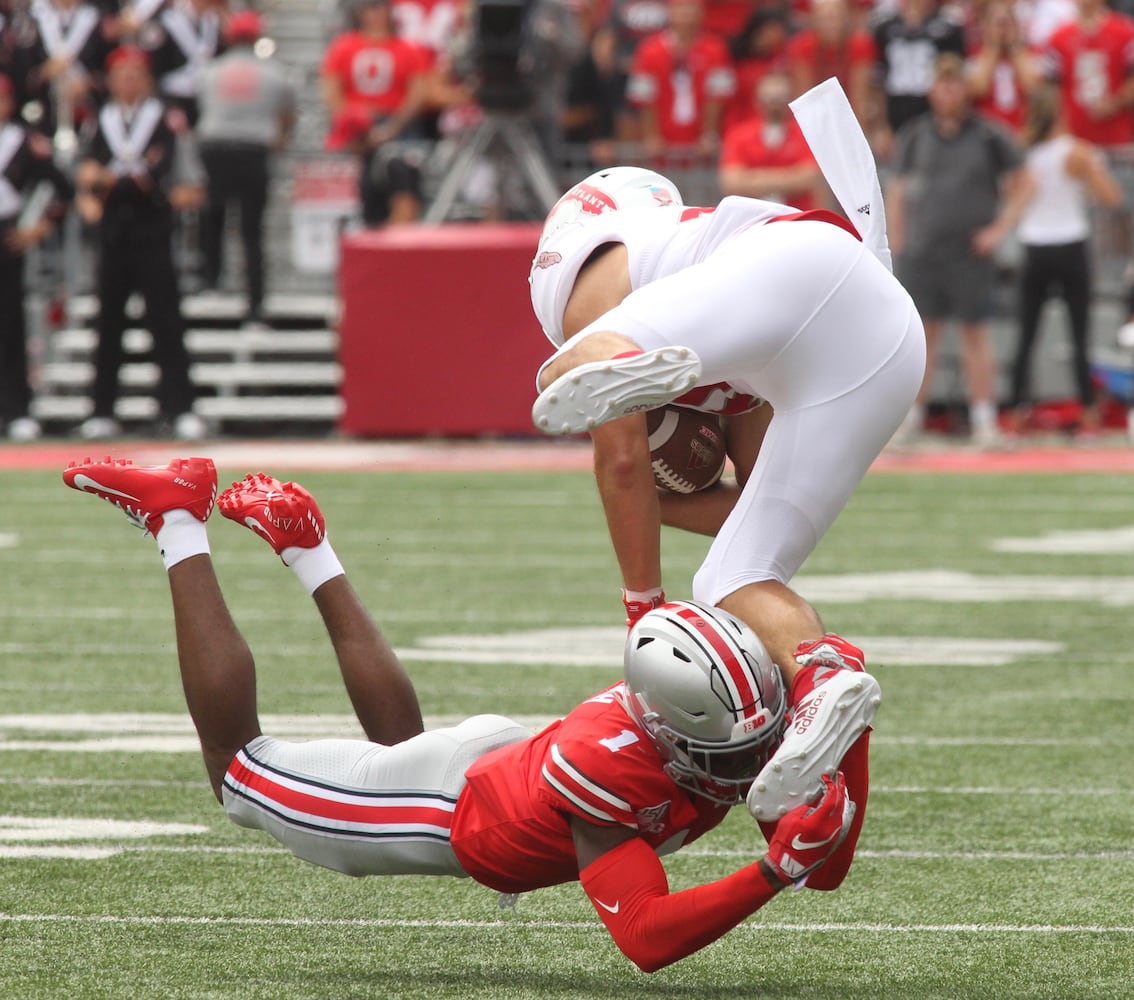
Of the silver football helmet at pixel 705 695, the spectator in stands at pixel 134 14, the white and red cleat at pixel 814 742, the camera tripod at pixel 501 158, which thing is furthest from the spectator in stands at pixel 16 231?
the white and red cleat at pixel 814 742

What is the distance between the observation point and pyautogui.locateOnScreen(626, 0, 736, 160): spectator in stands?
1311 centimetres

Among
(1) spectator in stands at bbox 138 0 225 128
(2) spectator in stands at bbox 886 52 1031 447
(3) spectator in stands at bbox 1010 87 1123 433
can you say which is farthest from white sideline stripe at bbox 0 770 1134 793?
(1) spectator in stands at bbox 138 0 225 128

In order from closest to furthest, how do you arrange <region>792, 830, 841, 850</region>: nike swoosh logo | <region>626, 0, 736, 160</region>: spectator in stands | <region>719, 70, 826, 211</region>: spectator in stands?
<region>792, 830, 841, 850</region>: nike swoosh logo < <region>719, 70, 826, 211</region>: spectator in stands < <region>626, 0, 736, 160</region>: spectator in stands

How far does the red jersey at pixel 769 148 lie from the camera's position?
12.1 metres

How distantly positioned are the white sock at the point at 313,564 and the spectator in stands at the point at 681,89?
9317 mm

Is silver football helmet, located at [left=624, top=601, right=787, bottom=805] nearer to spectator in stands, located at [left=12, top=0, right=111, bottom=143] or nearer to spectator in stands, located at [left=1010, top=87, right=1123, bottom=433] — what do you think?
spectator in stands, located at [left=1010, top=87, right=1123, bottom=433]

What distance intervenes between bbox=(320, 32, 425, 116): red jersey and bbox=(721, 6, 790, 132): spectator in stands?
1.96m

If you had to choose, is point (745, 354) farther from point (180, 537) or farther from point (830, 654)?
point (180, 537)

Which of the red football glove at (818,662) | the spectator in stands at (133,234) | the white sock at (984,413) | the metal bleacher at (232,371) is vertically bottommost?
the metal bleacher at (232,371)

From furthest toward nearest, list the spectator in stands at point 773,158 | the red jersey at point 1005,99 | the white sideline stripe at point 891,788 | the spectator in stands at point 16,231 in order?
the red jersey at point 1005,99
the spectator in stands at point 16,231
the spectator in stands at point 773,158
the white sideline stripe at point 891,788

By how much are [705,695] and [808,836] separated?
0.26m

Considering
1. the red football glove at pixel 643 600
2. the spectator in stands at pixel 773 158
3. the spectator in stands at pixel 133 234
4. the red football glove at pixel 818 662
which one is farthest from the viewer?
the spectator in stands at pixel 133 234

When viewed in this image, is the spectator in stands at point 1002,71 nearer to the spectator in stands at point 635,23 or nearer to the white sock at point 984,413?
the white sock at point 984,413

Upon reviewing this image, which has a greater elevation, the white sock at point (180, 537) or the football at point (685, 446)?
the football at point (685, 446)
